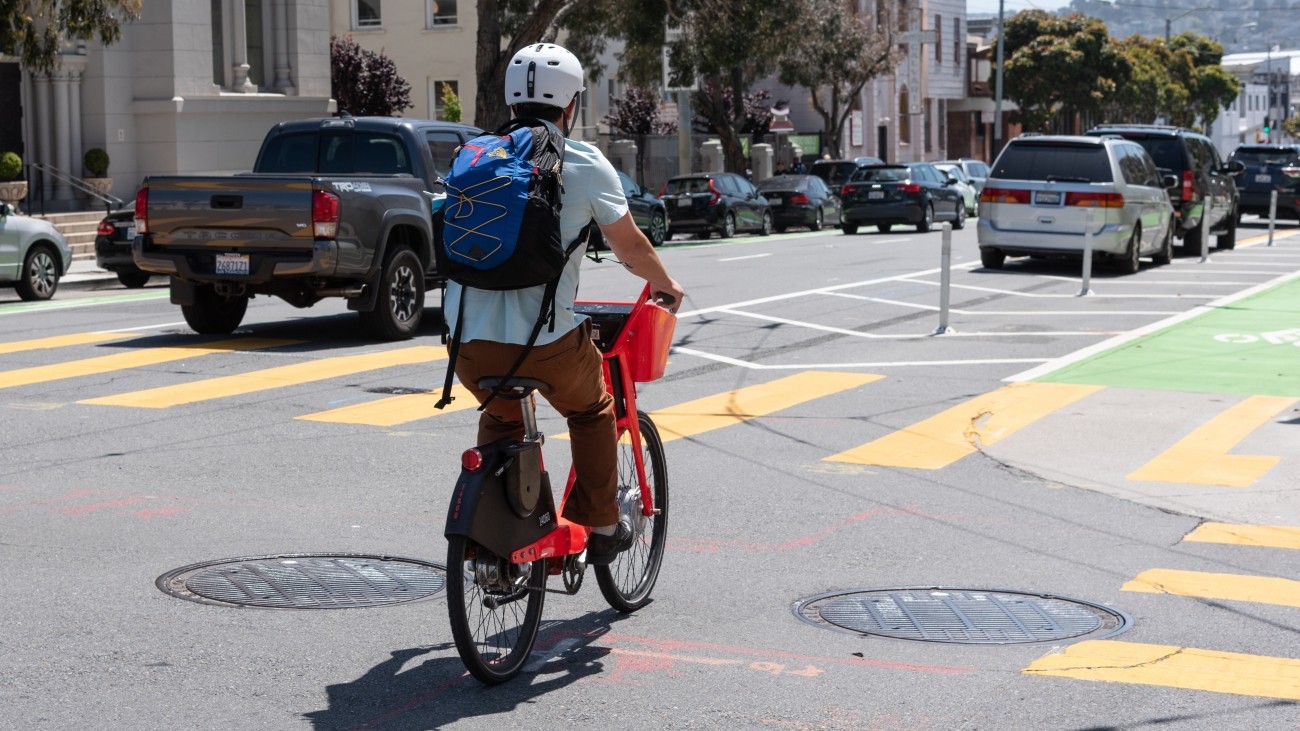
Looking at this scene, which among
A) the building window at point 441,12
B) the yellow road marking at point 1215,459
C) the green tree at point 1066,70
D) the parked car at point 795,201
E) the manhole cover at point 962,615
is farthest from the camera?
the green tree at point 1066,70

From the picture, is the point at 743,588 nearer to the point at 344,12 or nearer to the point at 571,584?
the point at 571,584

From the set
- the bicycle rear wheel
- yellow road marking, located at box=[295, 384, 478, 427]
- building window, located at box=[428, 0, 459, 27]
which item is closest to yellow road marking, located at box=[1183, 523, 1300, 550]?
the bicycle rear wheel

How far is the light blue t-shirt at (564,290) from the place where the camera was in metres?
5.27

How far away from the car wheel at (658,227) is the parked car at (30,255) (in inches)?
573

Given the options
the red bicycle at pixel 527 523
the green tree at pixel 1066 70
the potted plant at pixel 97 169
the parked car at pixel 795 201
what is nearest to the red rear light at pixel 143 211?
the red bicycle at pixel 527 523

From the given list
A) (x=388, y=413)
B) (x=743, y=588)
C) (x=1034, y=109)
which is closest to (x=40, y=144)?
(x=388, y=413)

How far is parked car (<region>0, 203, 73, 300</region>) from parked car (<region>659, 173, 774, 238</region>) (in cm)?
1744

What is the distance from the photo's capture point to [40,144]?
31.0 m

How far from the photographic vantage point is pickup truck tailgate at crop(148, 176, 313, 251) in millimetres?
13766

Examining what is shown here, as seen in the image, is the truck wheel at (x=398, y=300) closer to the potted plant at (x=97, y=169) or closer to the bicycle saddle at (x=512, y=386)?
the bicycle saddle at (x=512, y=386)

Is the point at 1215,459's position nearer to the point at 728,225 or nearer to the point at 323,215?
the point at 323,215

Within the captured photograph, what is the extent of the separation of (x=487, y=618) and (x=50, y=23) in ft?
67.4

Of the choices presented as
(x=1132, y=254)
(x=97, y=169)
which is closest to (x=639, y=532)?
(x=1132, y=254)

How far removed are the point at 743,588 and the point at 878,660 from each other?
1.06 m
